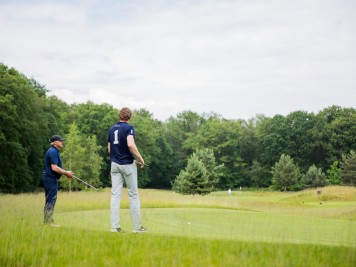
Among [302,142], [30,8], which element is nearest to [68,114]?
[302,142]

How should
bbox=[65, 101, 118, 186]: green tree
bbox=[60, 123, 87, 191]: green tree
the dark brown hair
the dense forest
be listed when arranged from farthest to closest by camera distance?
bbox=[65, 101, 118, 186]: green tree → the dense forest → bbox=[60, 123, 87, 191]: green tree → the dark brown hair

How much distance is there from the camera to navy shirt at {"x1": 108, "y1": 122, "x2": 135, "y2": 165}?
347 inches

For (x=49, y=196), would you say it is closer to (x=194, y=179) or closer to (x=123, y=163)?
(x=123, y=163)

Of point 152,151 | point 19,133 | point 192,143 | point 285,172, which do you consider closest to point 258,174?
point 192,143

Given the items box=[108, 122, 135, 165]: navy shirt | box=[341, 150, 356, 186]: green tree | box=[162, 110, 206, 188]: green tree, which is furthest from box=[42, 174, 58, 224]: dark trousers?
box=[162, 110, 206, 188]: green tree

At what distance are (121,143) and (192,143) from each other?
9169cm

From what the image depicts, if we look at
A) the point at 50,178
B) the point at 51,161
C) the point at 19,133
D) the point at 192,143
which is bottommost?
the point at 50,178

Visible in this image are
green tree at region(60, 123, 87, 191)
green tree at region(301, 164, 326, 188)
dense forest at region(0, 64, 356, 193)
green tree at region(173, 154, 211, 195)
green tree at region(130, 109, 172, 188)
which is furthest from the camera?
green tree at region(130, 109, 172, 188)

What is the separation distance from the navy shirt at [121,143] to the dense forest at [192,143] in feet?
119

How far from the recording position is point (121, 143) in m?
8.87

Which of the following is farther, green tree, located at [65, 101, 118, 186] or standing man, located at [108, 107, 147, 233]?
green tree, located at [65, 101, 118, 186]

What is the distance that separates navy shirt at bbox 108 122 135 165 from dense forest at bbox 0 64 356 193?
36.4 meters

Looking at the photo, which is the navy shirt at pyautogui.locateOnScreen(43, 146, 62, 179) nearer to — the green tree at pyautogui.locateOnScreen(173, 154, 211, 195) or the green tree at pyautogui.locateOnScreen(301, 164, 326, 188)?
the green tree at pyautogui.locateOnScreen(173, 154, 211, 195)

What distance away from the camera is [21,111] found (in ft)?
161
